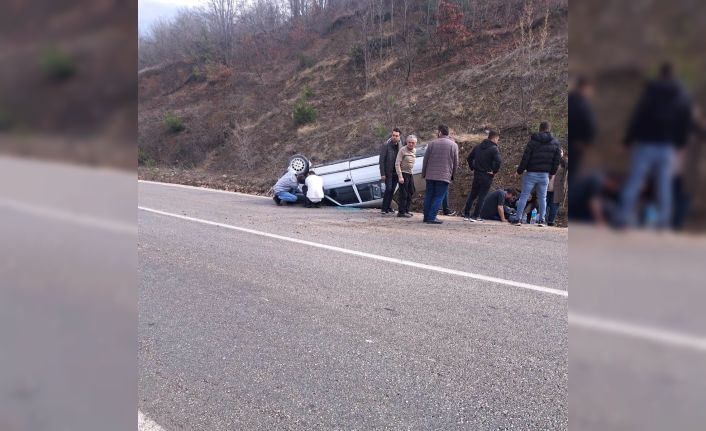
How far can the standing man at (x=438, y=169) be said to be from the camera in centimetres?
902

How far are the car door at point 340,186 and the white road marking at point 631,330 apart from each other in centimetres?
1138

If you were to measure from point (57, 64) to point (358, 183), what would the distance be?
11364mm

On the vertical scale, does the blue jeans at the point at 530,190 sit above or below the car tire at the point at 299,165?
below

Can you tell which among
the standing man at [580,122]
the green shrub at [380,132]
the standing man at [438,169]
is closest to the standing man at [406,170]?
the standing man at [438,169]

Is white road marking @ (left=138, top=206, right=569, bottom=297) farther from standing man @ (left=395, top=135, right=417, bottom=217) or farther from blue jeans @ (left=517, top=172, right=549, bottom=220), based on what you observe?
standing man @ (left=395, top=135, right=417, bottom=217)

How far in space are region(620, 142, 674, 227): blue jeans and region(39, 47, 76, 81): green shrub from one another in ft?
2.67

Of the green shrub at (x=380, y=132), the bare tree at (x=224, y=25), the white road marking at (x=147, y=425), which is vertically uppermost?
the bare tree at (x=224, y=25)

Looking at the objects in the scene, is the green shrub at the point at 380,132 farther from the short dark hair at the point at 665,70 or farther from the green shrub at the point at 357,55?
the short dark hair at the point at 665,70

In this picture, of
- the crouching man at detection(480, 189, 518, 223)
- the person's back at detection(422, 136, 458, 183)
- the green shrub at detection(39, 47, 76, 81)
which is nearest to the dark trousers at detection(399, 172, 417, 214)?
the person's back at detection(422, 136, 458, 183)

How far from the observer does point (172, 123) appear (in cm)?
2628

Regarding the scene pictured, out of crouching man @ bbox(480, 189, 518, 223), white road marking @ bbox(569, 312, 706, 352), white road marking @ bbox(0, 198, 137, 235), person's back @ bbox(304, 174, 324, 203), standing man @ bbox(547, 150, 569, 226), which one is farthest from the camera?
person's back @ bbox(304, 174, 324, 203)

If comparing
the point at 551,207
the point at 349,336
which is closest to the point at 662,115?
the point at 349,336

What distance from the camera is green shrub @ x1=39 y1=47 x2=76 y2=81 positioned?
873mm

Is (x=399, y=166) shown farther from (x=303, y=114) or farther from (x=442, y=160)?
(x=303, y=114)
